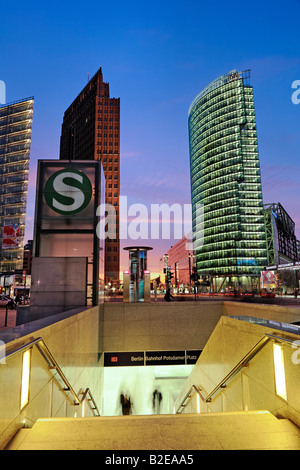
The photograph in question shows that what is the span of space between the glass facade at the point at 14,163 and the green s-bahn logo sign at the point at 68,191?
70.9 meters

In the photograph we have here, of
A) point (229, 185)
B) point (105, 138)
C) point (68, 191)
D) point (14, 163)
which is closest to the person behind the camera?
point (68, 191)

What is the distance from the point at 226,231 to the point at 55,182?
3727 inches

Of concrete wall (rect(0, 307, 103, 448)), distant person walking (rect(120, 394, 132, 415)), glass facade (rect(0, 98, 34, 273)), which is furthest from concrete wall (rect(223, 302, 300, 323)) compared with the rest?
glass facade (rect(0, 98, 34, 273))

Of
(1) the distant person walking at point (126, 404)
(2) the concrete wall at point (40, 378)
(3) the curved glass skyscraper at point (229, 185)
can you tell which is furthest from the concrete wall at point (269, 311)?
(3) the curved glass skyscraper at point (229, 185)

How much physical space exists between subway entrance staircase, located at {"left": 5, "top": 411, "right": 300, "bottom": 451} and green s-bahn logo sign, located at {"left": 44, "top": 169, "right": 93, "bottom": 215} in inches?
422

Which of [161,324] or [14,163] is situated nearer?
[161,324]

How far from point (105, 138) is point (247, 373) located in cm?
11392

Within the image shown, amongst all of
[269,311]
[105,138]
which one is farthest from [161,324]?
[105,138]

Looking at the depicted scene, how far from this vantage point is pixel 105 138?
11056cm

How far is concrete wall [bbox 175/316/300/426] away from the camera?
138 inches

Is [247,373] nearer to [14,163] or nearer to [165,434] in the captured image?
[165,434]

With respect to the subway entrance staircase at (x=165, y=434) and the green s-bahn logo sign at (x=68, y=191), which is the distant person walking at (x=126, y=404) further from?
the subway entrance staircase at (x=165, y=434)
